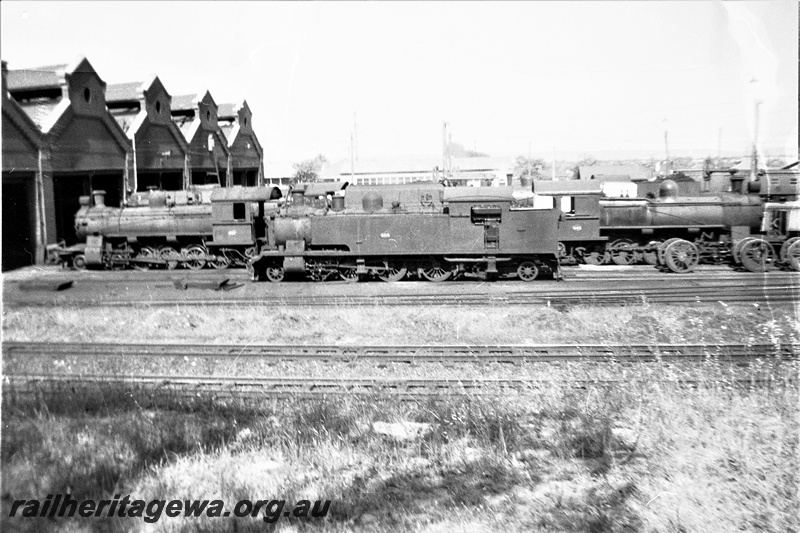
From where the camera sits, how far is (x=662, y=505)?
460cm

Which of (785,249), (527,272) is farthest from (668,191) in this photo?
(527,272)

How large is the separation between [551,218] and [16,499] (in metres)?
13.9

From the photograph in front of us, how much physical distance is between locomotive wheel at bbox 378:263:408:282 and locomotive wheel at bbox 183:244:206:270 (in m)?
6.99

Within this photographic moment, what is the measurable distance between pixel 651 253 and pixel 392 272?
919 cm

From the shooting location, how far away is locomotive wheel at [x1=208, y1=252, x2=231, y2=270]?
64.3 ft

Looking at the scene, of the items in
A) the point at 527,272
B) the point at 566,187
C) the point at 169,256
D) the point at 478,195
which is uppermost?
the point at 566,187

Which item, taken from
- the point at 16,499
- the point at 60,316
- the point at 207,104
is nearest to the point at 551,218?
the point at 60,316

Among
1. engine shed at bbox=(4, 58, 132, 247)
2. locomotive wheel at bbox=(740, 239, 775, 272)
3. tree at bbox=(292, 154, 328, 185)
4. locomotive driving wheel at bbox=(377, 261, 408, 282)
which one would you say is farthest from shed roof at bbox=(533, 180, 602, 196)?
engine shed at bbox=(4, 58, 132, 247)

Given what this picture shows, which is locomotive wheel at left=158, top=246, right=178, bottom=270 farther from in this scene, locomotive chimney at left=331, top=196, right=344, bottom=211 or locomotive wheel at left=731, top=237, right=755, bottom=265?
locomotive wheel at left=731, top=237, right=755, bottom=265

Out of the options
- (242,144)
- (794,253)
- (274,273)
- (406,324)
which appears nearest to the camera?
(406,324)

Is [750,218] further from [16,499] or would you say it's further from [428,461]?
[16,499]

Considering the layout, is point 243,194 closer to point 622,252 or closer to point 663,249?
point 622,252

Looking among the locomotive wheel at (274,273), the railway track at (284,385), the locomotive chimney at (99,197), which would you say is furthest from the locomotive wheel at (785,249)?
the locomotive chimney at (99,197)

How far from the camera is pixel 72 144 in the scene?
2073 centimetres
